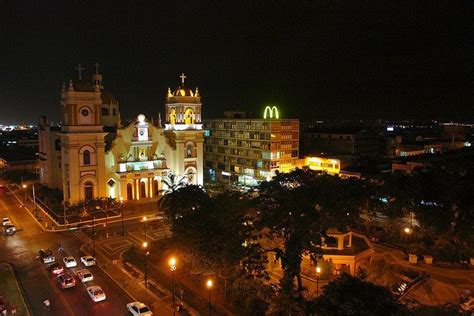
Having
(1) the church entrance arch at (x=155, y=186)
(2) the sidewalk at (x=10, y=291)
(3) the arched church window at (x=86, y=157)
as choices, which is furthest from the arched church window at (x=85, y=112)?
(2) the sidewalk at (x=10, y=291)

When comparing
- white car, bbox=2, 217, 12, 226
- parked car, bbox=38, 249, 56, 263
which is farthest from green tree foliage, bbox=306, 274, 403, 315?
white car, bbox=2, 217, 12, 226

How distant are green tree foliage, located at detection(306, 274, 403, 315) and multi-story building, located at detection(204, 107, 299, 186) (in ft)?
182

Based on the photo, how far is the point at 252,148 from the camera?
77688mm

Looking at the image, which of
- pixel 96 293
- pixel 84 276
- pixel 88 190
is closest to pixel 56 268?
pixel 84 276

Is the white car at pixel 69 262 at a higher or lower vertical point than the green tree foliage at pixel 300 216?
lower

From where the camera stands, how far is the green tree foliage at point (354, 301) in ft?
56.6

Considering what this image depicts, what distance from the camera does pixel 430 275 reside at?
113ft

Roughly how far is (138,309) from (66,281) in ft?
29.1

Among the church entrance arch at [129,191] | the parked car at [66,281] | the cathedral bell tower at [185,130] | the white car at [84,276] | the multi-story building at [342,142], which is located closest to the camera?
the parked car at [66,281]

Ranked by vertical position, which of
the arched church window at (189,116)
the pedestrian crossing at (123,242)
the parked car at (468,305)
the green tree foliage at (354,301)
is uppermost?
the arched church window at (189,116)

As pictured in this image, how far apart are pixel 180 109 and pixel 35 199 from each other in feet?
91.2

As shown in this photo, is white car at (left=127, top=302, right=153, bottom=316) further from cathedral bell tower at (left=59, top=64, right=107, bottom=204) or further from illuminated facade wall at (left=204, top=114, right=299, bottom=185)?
illuminated facade wall at (left=204, top=114, right=299, bottom=185)

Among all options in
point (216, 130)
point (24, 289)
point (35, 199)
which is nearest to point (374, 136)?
point (216, 130)

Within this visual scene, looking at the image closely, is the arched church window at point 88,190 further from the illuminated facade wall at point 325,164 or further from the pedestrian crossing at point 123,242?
the illuminated facade wall at point 325,164
